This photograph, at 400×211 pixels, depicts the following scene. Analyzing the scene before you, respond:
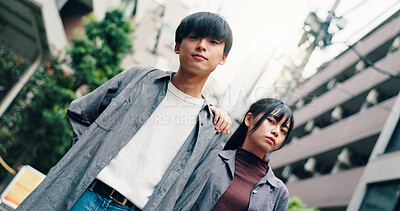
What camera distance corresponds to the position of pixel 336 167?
19.9 metres

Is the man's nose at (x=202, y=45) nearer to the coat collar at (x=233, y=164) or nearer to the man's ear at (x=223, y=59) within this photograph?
the man's ear at (x=223, y=59)

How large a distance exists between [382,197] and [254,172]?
943cm

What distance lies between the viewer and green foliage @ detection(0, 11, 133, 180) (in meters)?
9.70

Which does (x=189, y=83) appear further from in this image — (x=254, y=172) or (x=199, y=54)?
(x=254, y=172)

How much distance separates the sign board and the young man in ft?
5.99

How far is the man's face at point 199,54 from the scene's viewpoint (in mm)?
1978

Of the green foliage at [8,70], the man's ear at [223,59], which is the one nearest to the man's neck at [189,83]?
the man's ear at [223,59]

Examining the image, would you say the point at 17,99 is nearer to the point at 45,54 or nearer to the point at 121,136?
the point at 45,54

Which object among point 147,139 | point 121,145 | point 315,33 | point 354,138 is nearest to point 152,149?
point 147,139

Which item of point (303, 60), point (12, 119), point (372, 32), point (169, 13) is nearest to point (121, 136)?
point (303, 60)

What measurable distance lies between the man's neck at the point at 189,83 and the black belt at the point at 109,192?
0.71 meters

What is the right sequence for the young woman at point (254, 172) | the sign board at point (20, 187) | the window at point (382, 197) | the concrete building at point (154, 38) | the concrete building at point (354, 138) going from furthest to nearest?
the concrete building at point (154, 38)
the concrete building at point (354, 138)
the window at point (382, 197)
the sign board at point (20, 187)
the young woman at point (254, 172)

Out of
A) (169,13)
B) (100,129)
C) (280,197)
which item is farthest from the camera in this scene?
(169,13)

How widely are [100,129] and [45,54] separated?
30.4 feet
